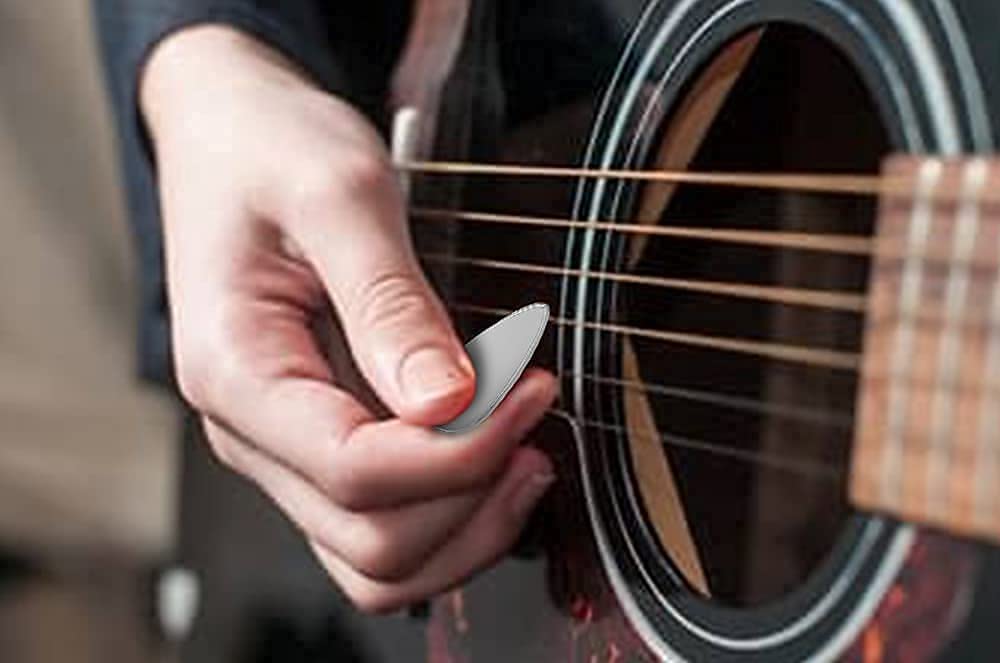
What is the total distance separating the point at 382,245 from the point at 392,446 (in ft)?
0.26

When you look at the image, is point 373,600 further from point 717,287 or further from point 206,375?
point 717,287

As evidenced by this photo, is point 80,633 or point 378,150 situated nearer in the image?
point 378,150

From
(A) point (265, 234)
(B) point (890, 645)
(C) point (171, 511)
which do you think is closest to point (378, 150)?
(A) point (265, 234)

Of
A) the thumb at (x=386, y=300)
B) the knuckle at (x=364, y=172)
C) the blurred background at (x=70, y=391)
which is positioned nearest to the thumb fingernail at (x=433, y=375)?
the thumb at (x=386, y=300)

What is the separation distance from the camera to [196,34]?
738mm

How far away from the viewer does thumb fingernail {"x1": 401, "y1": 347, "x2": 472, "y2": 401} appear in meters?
0.53

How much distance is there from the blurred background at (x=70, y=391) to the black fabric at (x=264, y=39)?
36 centimetres

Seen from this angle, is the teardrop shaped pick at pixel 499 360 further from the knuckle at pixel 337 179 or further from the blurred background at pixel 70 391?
the blurred background at pixel 70 391

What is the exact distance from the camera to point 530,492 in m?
0.58

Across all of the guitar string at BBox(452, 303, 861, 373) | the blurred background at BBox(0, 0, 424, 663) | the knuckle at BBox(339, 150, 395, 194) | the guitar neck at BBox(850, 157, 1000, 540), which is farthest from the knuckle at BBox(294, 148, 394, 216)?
the blurred background at BBox(0, 0, 424, 663)

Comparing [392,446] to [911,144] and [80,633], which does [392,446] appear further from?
[80,633]

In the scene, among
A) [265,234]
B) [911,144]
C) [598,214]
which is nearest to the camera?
[911,144]

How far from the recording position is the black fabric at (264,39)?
734mm

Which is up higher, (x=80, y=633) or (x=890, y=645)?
(x=890, y=645)
